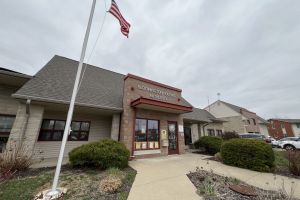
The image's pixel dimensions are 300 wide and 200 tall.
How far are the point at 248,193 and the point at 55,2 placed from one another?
10947mm

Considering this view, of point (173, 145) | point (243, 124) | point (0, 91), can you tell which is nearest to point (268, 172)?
point (173, 145)

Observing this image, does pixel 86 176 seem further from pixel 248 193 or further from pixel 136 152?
pixel 248 193

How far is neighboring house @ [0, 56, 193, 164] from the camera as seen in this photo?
807 cm

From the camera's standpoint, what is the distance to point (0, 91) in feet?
30.9

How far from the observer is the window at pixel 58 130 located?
9.87 metres

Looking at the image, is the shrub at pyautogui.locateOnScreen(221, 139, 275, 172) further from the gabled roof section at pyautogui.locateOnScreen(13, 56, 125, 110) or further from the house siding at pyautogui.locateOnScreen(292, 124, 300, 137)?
the house siding at pyautogui.locateOnScreen(292, 124, 300, 137)

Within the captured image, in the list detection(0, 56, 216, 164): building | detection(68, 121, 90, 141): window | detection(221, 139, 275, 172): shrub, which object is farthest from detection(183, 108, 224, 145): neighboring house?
detection(68, 121, 90, 141): window

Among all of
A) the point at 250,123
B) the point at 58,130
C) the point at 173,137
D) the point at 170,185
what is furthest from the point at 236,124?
the point at 58,130

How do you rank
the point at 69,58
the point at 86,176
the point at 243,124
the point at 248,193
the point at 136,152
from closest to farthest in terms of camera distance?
the point at 248,193
the point at 86,176
the point at 136,152
the point at 69,58
the point at 243,124

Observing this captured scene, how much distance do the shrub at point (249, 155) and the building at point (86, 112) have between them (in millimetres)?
4224

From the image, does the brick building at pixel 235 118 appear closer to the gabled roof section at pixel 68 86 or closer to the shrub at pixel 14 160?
the gabled roof section at pixel 68 86

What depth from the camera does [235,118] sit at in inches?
1159

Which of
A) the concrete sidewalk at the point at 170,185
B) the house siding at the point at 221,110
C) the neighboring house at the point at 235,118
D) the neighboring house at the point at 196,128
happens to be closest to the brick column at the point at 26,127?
the concrete sidewalk at the point at 170,185

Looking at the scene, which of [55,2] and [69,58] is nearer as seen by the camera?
[55,2]
